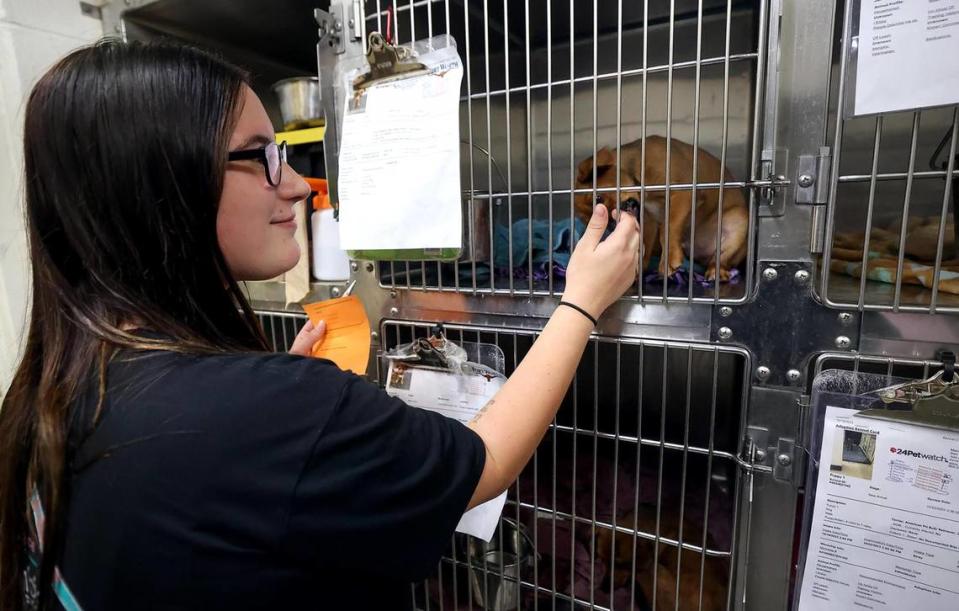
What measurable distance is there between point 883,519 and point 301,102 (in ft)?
3.18

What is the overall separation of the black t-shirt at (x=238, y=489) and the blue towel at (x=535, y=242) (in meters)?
0.35

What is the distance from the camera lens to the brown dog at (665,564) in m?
0.65

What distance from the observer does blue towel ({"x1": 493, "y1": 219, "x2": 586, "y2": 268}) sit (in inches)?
26.3

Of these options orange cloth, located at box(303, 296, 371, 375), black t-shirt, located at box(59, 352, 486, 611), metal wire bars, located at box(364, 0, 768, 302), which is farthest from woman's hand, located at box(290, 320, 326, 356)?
black t-shirt, located at box(59, 352, 486, 611)

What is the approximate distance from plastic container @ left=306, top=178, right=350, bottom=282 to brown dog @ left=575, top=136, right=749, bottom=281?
39 cm

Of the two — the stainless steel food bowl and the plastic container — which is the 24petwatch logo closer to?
the plastic container

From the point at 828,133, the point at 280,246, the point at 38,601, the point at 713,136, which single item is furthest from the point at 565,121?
the point at 38,601

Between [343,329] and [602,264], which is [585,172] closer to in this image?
[602,264]

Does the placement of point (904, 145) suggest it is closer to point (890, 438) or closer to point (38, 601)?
point (890, 438)

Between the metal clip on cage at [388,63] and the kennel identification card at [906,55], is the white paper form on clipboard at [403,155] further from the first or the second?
the kennel identification card at [906,55]

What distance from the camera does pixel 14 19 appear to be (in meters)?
0.86

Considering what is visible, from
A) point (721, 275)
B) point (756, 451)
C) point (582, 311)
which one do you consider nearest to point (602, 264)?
point (582, 311)

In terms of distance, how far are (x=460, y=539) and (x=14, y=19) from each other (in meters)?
1.16

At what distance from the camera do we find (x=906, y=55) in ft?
1.39
